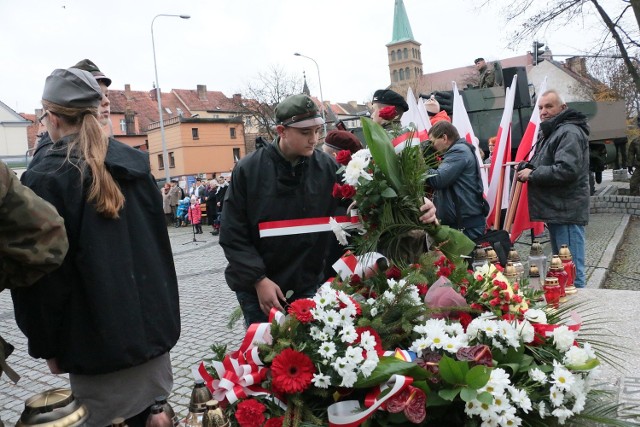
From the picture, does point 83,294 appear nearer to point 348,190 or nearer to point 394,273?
point 348,190

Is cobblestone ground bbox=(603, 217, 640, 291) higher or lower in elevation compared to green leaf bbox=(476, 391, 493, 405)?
lower

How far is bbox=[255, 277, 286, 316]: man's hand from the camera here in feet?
8.50

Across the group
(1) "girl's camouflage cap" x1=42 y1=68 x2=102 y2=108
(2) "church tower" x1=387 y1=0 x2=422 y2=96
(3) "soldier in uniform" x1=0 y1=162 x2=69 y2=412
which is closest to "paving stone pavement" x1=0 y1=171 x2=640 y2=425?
(3) "soldier in uniform" x1=0 y1=162 x2=69 y2=412

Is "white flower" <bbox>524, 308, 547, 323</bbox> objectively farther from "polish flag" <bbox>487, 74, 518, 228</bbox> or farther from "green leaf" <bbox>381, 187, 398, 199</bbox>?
"polish flag" <bbox>487, 74, 518, 228</bbox>

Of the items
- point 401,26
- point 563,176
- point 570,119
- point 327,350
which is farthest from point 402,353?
point 401,26

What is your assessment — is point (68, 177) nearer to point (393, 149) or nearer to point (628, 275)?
point (393, 149)

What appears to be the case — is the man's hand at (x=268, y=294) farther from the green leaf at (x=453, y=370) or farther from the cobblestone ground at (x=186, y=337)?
the cobblestone ground at (x=186, y=337)

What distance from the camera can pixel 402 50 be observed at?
301ft

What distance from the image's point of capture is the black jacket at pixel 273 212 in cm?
272

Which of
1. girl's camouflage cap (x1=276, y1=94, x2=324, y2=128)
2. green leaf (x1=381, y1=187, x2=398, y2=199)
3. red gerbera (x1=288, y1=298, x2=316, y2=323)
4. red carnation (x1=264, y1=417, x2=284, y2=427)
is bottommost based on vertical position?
red carnation (x1=264, y1=417, x2=284, y2=427)

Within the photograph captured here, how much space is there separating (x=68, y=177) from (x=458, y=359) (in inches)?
57.6

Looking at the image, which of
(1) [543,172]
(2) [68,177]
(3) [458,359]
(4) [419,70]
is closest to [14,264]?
(2) [68,177]

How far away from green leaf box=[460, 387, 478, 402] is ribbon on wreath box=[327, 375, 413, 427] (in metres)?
0.15

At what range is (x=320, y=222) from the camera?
2.77 meters
